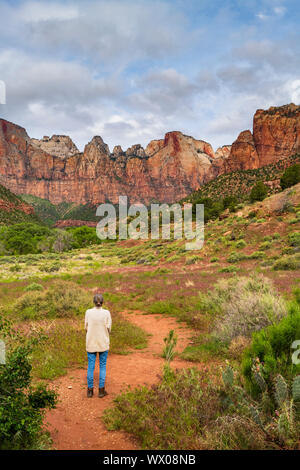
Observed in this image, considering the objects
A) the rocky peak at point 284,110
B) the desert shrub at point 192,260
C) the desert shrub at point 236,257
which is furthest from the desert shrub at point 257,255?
the rocky peak at point 284,110

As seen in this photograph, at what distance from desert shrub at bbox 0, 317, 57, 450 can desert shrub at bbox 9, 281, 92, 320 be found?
7.25 m

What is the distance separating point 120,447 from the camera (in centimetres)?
350

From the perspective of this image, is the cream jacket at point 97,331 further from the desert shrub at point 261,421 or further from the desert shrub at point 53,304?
the desert shrub at point 53,304

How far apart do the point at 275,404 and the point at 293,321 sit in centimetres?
110

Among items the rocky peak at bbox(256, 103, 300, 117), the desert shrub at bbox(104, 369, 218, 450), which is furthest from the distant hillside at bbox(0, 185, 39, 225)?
the rocky peak at bbox(256, 103, 300, 117)

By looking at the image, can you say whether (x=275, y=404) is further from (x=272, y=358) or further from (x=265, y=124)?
(x=265, y=124)

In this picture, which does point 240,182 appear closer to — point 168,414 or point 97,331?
point 97,331

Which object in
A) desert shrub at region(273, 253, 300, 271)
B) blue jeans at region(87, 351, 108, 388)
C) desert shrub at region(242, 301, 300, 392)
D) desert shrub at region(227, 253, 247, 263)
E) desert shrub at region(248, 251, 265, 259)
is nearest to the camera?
desert shrub at region(242, 301, 300, 392)

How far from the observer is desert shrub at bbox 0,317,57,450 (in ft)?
9.50

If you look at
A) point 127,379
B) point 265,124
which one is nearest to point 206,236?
point 127,379

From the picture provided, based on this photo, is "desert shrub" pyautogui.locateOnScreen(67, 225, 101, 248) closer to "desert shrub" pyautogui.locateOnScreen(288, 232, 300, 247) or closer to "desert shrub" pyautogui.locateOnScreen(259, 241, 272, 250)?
"desert shrub" pyautogui.locateOnScreen(259, 241, 272, 250)

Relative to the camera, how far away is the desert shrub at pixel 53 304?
1058 centimetres

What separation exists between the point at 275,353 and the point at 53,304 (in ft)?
30.2

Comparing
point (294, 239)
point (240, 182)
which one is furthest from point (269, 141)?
point (294, 239)
